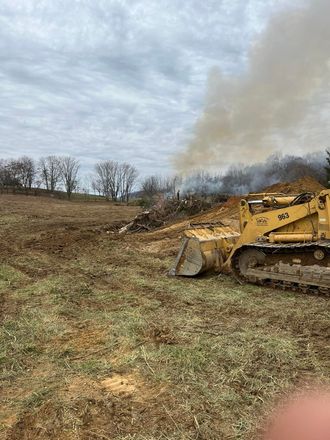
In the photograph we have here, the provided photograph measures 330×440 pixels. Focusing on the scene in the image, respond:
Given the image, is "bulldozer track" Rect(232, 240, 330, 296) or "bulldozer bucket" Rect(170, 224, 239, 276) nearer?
"bulldozer track" Rect(232, 240, 330, 296)

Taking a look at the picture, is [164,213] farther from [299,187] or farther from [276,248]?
[276,248]

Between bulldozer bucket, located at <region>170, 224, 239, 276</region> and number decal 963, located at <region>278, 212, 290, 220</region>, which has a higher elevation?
number decal 963, located at <region>278, 212, 290, 220</region>

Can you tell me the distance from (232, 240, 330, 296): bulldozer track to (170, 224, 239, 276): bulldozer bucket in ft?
2.69

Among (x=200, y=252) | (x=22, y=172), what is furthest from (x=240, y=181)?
(x=22, y=172)

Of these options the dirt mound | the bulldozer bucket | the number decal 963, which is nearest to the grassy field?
the bulldozer bucket

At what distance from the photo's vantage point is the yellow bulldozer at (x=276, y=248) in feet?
29.8

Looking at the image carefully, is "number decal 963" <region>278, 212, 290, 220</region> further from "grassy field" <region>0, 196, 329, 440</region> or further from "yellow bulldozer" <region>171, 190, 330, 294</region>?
"grassy field" <region>0, 196, 329, 440</region>

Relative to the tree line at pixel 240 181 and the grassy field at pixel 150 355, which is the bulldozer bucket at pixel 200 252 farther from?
the tree line at pixel 240 181

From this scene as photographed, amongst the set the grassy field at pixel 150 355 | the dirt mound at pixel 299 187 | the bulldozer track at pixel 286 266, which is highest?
the dirt mound at pixel 299 187

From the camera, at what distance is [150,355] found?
5746 mm

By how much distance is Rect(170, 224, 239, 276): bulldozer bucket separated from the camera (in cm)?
1086

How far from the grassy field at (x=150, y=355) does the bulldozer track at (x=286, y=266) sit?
29 cm

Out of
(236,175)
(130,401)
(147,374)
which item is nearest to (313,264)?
(147,374)

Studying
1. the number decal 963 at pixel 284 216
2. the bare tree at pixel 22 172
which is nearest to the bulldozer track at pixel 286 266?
the number decal 963 at pixel 284 216
